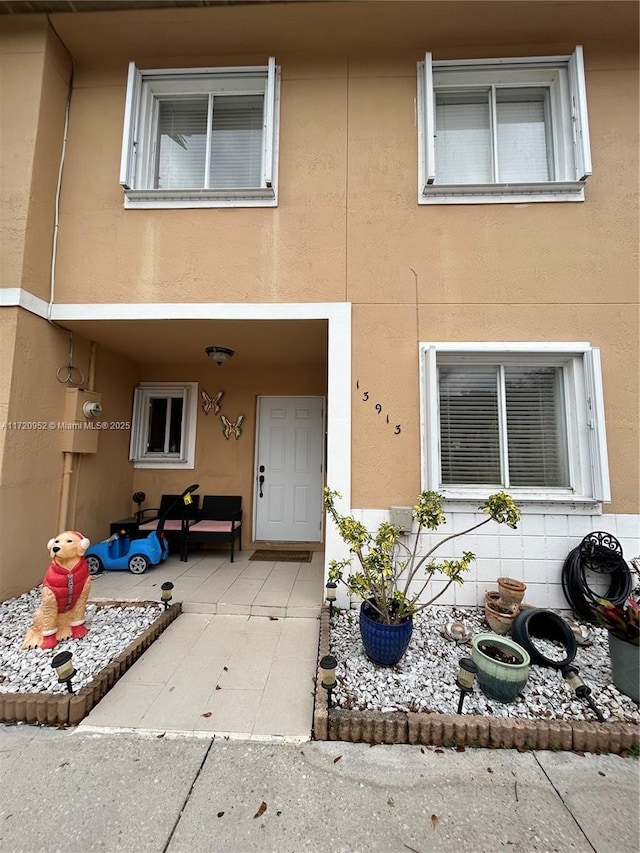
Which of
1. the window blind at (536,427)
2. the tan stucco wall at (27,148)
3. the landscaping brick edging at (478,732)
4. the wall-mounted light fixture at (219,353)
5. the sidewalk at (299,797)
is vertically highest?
the tan stucco wall at (27,148)

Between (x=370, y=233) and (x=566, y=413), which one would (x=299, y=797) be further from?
(x=370, y=233)

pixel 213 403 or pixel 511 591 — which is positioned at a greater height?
pixel 213 403

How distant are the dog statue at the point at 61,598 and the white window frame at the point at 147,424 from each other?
2.52 m

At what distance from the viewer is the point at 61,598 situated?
2625 millimetres

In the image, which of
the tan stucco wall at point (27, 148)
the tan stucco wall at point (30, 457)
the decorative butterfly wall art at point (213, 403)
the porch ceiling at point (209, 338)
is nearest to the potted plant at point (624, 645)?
the porch ceiling at point (209, 338)

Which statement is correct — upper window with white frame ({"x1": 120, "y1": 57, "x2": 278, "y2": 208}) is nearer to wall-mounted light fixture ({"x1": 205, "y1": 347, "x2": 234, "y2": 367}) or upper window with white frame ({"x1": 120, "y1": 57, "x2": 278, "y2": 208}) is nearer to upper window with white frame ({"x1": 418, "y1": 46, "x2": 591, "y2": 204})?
wall-mounted light fixture ({"x1": 205, "y1": 347, "x2": 234, "y2": 367})

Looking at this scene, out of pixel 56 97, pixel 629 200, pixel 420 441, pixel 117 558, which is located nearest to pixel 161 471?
pixel 117 558

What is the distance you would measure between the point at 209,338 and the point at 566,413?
12.9ft

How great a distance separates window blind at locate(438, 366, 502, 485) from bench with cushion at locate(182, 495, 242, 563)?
2.74 metres

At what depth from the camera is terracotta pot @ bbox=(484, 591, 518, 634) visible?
2.86 metres

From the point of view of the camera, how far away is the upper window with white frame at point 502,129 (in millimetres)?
3465

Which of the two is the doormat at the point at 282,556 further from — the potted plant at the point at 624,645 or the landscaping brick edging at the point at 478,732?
the potted plant at the point at 624,645

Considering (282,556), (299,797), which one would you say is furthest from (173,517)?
(299,797)

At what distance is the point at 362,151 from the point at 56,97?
3.31 m
